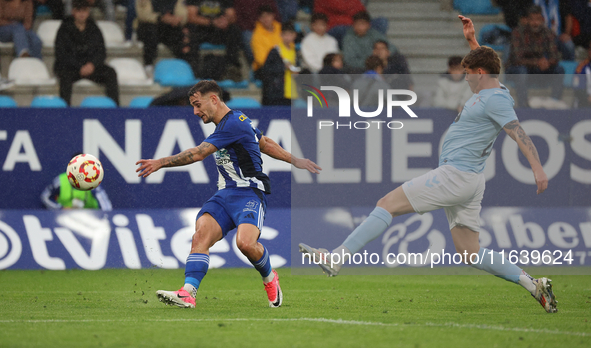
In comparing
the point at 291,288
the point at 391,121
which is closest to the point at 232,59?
the point at 391,121

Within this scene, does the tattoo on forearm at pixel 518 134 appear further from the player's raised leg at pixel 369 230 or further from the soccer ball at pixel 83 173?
the soccer ball at pixel 83 173

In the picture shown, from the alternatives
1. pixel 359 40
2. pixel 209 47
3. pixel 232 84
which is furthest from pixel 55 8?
pixel 359 40

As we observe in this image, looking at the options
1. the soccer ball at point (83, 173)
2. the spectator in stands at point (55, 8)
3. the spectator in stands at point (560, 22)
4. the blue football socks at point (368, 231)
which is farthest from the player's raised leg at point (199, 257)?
the spectator in stands at point (560, 22)

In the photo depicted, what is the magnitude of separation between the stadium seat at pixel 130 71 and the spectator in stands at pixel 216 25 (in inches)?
47.1

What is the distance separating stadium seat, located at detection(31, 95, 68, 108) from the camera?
495 inches

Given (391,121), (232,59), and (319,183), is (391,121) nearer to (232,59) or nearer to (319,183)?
(319,183)

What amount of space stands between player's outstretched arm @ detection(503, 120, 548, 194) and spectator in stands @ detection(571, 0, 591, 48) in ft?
34.7

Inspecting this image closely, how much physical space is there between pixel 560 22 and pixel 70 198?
10.5 m

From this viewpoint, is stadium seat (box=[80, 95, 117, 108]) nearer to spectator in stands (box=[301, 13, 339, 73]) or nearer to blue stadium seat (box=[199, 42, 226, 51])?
blue stadium seat (box=[199, 42, 226, 51])

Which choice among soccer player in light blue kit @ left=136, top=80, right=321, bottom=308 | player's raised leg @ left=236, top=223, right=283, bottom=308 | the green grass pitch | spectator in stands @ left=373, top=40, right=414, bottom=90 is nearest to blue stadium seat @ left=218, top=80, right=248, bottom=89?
spectator in stands @ left=373, top=40, right=414, bottom=90

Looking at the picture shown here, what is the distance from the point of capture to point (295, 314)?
626cm

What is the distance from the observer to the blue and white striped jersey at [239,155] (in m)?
6.63

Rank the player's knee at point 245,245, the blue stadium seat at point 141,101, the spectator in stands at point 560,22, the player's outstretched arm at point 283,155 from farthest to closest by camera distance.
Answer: the spectator in stands at point 560,22 → the blue stadium seat at point 141,101 → the player's outstretched arm at point 283,155 → the player's knee at point 245,245

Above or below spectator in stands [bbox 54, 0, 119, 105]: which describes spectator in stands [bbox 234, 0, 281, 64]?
above
